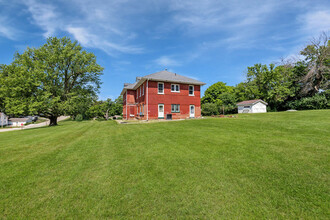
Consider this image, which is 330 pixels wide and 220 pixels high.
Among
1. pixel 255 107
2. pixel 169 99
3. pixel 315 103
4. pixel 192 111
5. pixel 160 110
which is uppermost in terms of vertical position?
pixel 169 99

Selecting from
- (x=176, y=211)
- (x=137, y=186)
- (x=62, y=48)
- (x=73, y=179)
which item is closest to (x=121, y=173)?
(x=137, y=186)

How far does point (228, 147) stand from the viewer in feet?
17.8

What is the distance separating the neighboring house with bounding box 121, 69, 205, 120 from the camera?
19594 millimetres

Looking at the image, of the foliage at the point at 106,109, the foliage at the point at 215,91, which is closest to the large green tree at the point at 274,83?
the foliage at the point at 215,91

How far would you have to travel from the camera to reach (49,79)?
21.6 metres

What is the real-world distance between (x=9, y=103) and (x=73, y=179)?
76.7 ft

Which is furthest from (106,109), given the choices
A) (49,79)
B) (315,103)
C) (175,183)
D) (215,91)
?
(315,103)

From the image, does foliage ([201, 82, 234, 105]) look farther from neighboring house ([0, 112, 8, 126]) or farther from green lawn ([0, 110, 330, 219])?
neighboring house ([0, 112, 8, 126])

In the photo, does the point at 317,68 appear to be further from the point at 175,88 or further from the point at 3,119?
the point at 3,119

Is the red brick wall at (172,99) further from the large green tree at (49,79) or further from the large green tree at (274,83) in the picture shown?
the large green tree at (274,83)

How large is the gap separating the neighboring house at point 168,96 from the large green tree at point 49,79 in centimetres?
1118

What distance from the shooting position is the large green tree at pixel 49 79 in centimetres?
1942

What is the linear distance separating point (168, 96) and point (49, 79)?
57.5 ft

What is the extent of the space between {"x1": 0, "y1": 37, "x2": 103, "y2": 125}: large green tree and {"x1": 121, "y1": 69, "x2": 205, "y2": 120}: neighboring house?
1118 centimetres
